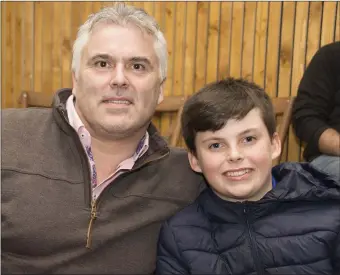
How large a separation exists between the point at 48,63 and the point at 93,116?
2371 mm

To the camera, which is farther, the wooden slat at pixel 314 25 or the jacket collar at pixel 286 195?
the wooden slat at pixel 314 25

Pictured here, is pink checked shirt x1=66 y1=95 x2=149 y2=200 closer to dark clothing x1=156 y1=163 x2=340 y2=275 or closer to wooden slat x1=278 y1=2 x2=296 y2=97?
dark clothing x1=156 y1=163 x2=340 y2=275

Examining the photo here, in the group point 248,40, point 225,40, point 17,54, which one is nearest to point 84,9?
point 17,54


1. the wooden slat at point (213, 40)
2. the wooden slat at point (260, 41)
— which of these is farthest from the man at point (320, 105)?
the wooden slat at point (213, 40)

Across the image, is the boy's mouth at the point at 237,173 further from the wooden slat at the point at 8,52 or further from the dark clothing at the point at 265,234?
the wooden slat at the point at 8,52

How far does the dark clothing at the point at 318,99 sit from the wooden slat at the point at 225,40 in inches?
30.1

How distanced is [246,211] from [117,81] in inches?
22.8

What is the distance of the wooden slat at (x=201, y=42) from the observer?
3340 millimetres

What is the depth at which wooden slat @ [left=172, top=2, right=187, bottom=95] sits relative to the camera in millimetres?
3387

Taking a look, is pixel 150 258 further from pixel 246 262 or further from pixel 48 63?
pixel 48 63

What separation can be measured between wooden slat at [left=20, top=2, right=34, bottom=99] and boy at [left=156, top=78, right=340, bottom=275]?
2552mm

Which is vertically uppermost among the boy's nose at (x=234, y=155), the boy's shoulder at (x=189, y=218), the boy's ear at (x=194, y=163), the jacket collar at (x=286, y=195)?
the boy's nose at (x=234, y=155)

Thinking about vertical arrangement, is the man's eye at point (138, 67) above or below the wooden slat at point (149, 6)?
below

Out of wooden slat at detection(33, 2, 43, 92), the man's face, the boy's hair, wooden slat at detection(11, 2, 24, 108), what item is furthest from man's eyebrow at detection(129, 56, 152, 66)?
wooden slat at detection(11, 2, 24, 108)
